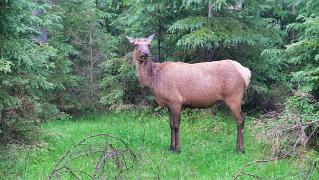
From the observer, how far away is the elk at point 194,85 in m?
9.80

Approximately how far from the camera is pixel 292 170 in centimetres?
815

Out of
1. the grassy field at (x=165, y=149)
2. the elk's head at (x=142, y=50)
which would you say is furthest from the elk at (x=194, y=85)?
the grassy field at (x=165, y=149)

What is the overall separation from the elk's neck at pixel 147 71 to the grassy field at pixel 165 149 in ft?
4.16

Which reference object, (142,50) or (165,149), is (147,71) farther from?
(165,149)

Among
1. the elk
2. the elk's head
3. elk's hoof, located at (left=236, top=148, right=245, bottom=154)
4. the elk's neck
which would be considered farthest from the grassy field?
the elk's head

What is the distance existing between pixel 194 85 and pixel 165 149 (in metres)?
1.48

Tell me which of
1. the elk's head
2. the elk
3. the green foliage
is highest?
the elk's head

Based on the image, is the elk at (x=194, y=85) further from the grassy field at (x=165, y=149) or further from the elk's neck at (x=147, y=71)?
the grassy field at (x=165, y=149)

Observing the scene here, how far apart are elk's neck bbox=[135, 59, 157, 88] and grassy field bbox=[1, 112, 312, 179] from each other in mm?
1266

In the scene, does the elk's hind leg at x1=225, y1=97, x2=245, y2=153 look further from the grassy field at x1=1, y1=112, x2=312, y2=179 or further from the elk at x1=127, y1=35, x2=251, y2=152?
the grassy field at x1=1, y1=112, x2=312, y2=179

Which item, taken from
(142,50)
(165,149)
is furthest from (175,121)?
(142,50)

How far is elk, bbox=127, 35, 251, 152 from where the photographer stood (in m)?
9.80

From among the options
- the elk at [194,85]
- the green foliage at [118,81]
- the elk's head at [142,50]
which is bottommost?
the green foliage at [118,81]

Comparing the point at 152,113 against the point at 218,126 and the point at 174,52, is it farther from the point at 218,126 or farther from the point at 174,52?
the point at 218,126
